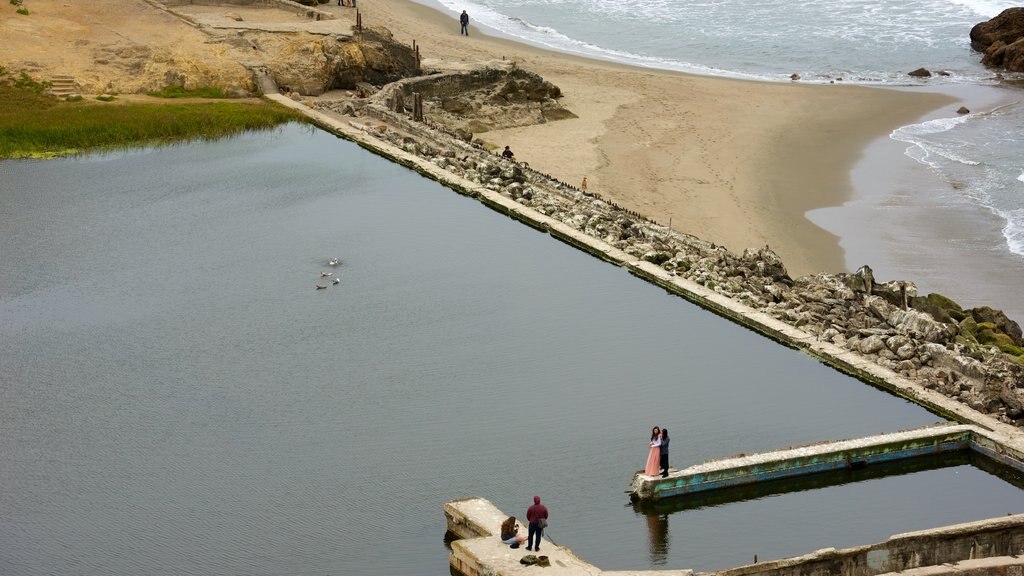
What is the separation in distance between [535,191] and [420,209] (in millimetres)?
3317

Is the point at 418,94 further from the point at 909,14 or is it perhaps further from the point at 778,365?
the point at 909,14

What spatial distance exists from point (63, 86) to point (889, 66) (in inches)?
1381

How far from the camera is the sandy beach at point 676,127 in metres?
38.6

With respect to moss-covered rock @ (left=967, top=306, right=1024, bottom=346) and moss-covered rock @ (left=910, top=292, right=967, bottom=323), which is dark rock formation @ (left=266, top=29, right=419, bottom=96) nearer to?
moss-covered rock @ (left=910, top=292, right=967, bottom=323)

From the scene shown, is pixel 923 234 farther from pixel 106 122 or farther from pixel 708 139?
pixel 106 122

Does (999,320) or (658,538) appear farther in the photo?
(999,320)

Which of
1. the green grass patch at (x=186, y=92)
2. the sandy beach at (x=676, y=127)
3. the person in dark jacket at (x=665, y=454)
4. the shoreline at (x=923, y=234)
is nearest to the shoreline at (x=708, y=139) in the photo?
the sandy beach at (x=676, y=127)

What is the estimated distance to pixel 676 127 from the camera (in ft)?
157

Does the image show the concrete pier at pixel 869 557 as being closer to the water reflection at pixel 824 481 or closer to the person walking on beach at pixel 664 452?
the water reflection at pixel 824 481

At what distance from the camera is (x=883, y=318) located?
92.7ft

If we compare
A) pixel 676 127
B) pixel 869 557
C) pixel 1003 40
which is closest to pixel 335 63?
pixel 676 127

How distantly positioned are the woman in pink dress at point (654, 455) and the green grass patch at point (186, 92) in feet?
97.5

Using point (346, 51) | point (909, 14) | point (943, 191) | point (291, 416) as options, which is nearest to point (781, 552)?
point (291, 416)

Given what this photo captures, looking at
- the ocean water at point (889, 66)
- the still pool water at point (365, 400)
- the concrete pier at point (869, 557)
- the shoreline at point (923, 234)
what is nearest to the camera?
the concrete pier at point (869, 557)
